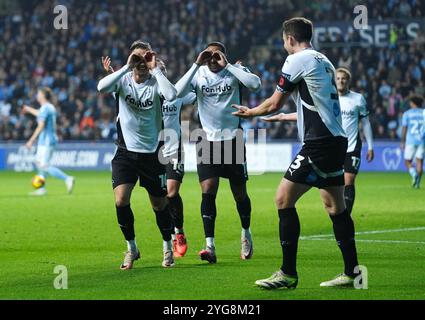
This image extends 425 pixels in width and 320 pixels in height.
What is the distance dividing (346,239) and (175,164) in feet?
12.8

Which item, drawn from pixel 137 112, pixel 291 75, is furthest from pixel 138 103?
pixel 291 75

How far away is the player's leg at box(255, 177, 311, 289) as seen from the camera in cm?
891

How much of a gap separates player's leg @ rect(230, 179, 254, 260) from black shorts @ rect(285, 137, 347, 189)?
2657 millimetres

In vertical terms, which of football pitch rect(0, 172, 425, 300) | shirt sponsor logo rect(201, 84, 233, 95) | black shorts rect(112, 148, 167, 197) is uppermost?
shirt sponsor logo rect(201, 84, 233, 95)

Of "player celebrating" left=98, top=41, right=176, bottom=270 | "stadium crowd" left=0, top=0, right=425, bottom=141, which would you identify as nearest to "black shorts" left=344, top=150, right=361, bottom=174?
"player celebrating" left=98, top=41, right=176, bottom=270

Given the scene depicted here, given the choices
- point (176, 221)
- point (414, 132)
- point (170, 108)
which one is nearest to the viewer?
point (176, 221)

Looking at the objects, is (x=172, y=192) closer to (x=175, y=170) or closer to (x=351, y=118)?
(x=175, y=170)

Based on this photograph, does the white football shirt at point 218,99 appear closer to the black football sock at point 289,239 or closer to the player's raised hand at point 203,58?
the player's raised hand at point 203,58

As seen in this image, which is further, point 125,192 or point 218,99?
point 218,99

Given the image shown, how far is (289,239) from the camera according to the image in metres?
9.04

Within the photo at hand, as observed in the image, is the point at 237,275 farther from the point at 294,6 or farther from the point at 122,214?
the point at 294,6

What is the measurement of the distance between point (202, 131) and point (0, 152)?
26.5 meters

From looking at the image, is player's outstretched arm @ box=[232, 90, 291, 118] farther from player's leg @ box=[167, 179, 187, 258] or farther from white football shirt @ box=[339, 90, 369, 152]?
white football shirt @ box=[339, 90, 369, 152]

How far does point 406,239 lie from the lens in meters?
13.3
